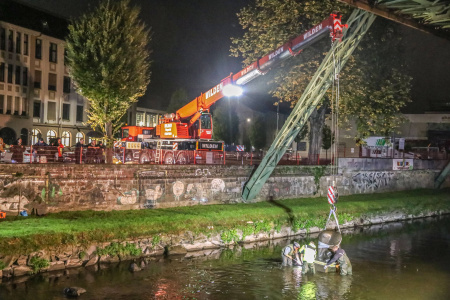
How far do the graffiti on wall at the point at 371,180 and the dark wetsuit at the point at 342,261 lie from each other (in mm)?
20097

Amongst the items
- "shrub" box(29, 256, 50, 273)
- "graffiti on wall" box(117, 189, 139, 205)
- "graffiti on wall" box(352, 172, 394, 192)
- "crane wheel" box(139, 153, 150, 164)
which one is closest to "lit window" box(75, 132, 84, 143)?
"crane wheel" box(139, 153, 150, 164)

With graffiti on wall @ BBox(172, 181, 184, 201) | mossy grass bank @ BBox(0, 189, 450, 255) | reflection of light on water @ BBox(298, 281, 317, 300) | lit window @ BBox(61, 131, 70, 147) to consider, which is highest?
lit window @ BBox(61, 131, 70, 147)

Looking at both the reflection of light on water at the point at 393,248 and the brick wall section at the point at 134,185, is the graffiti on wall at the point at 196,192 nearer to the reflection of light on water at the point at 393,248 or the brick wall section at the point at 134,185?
the brick wall section at the point at 134,185

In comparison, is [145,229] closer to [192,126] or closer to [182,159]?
[182,159]

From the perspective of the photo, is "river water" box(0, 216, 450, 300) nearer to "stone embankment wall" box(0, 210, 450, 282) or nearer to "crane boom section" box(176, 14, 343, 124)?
"stone embankment wall" box(0, 210, 450, 282)

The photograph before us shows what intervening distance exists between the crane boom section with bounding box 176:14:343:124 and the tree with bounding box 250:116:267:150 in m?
39.1

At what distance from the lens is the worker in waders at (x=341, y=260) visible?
67.2ft

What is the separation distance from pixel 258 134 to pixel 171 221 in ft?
172

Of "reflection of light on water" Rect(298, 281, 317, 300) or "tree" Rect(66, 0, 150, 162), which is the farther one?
"tree" Rect(66, 0, 150, 162)

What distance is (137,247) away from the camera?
2203cm

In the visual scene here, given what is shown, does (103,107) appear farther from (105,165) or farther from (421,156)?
(421,156)

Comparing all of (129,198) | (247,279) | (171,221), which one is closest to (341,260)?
(247,279)

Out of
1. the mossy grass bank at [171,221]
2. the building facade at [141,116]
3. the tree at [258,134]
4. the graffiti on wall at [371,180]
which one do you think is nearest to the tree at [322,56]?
the graffiti on wall at [371,180]

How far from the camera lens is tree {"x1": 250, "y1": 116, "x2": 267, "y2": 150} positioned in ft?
248
